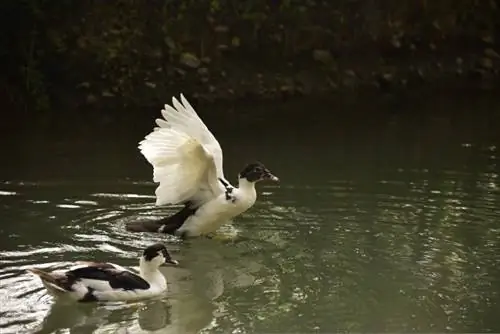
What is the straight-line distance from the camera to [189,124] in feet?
26.1

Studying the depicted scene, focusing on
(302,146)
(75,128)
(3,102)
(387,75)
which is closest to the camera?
(302,146)

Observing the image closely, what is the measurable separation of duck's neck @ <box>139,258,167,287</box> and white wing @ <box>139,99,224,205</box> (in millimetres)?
1268

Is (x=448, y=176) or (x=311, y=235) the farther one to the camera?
(x=448, y=176)

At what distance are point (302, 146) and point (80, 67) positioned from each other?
13.0ft

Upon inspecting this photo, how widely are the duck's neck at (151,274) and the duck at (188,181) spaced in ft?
4.25

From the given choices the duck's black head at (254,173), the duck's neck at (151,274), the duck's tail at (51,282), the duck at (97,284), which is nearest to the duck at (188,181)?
the duck's black head at (254,173)

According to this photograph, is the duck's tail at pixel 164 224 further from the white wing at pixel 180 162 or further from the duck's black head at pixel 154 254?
the duck's black head at pixel 154 254

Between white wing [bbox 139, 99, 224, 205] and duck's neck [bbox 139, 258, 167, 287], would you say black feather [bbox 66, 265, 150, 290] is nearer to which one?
duck's neck [bbox 139, 258, 167, 287]

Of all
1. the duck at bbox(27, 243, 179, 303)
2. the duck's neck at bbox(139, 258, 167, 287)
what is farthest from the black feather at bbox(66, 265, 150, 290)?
the duck's neck at bbox(139, 258, 167, 287)

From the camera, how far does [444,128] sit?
12.9m

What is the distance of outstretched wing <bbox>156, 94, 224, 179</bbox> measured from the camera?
7754mm

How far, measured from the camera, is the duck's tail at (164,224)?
7724mm

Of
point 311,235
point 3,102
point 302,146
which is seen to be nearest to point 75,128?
point 3,102

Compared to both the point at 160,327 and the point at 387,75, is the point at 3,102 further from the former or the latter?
the point at 160,327
